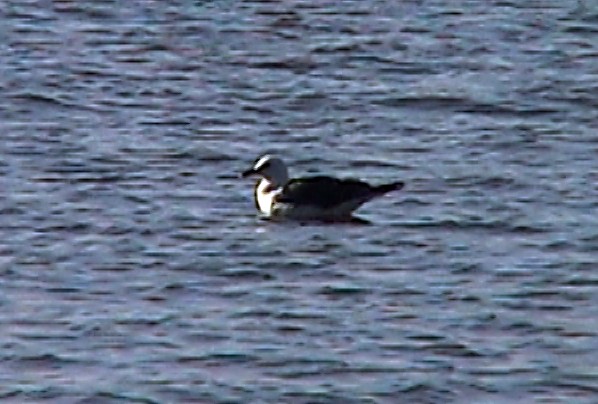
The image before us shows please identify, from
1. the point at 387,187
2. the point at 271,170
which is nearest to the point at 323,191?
the point at 387,187

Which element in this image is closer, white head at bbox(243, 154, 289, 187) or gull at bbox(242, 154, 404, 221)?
gull at bbox(242, 154, 404, 221)

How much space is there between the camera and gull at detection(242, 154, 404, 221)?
15.8 m

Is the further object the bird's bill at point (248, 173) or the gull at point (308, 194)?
the bird's bill at point (248, 173)

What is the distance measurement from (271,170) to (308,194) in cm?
46

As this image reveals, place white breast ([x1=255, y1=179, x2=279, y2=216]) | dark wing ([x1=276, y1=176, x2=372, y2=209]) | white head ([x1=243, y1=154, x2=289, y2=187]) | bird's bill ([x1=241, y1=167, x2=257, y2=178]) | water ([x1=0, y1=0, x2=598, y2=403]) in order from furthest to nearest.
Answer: bird's bill ([x1=241, y1=167, x2=257, y2=178]) → white head ([x1=243, y1=154, x2=289, y2=187]) → white breast ([x1=255, y1=179, x2=279, y2=216]) → dark wing ([x1=276, y1=176, x2=372, y2=209]) → water ([x1=0, y1=0, x2=598, y2=403])

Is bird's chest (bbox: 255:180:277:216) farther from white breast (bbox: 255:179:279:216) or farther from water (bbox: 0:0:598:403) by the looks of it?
water (bbox: 0:0:598:403)

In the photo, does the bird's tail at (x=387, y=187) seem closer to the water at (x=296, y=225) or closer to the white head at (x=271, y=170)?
the water at (x=296, y=225)

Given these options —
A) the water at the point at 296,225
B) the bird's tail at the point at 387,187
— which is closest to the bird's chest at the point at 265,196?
the water at the point at 296,225

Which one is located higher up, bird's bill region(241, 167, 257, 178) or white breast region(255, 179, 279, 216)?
bird's bill region(241, 167, 257, 178)

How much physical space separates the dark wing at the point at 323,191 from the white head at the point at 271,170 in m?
0.12

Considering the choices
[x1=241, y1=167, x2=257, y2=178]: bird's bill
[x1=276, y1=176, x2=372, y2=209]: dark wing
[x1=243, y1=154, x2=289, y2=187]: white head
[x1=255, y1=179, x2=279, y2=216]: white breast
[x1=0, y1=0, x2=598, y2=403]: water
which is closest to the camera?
[x1=0, y1=0, x2=598, y2=403]: water

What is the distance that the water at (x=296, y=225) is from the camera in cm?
1205

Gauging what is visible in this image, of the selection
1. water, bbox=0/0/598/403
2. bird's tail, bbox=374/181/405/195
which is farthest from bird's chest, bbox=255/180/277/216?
bird's tail, bbox=374/181/405/195

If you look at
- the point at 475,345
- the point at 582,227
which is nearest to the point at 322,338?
the point at 475,345
